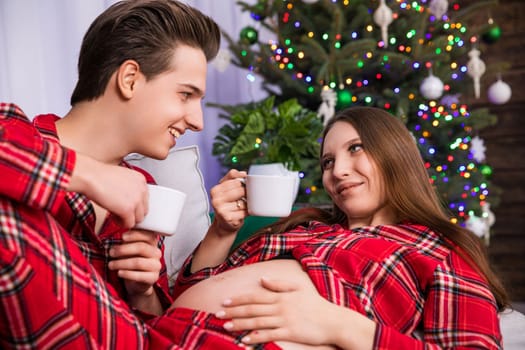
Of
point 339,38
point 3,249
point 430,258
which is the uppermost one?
point 339,38

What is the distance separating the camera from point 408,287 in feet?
3.82

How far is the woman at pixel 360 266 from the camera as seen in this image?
1.03 m

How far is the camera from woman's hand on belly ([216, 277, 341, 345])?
100 centimetres

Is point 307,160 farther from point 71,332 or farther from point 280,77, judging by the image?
point 71,332

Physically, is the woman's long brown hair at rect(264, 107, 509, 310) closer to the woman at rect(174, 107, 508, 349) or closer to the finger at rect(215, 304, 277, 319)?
the woman at rect(174, 107, 508, 349)

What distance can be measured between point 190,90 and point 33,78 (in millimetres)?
1174

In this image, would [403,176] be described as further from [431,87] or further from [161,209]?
[431,87]

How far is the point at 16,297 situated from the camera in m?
0.77

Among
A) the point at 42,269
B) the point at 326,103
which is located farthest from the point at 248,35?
the point at 42,269

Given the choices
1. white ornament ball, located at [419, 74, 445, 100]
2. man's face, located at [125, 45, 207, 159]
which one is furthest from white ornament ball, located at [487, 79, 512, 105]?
man's face, located at [125, 45, 207, 159]

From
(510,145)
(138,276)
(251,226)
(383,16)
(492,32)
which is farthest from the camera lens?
(510,145)

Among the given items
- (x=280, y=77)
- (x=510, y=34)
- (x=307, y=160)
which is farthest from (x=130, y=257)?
(x=510, y=34)

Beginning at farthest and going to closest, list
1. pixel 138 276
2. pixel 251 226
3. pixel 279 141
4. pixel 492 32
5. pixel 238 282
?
1. pixel 492 32
2. pixel 279 141
3. pixel 251 226
4. pixel 238 282
5. pixel 138 276

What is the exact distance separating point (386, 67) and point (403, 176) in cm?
178
